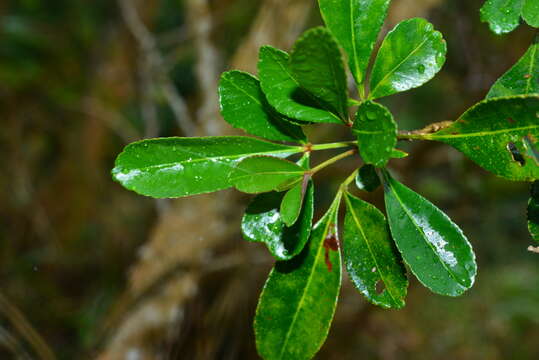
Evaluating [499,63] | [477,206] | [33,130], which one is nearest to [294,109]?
[477,206]

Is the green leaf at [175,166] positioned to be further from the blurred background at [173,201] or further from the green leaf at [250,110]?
the blurred background at [173,201]

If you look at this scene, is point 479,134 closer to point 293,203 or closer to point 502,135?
point 502,135

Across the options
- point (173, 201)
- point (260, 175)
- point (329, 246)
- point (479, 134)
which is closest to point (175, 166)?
point (260, 175)

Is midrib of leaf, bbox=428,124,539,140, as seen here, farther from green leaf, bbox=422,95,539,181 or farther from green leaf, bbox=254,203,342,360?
green leaf, bbox=254,203,342,360

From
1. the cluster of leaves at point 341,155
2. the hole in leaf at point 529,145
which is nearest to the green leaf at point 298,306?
the cluster of leaves at point 341,155

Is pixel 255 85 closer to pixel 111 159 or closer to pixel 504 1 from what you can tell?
pixel 504 1

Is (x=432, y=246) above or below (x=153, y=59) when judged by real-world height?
below
